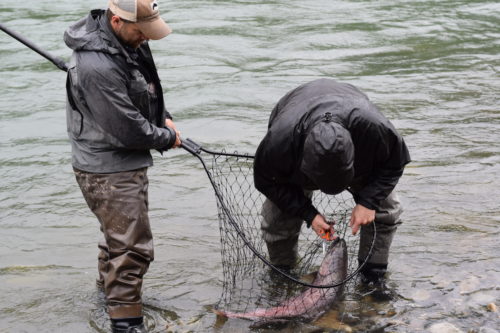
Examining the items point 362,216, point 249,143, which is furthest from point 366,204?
point 249,143

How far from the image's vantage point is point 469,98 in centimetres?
1016

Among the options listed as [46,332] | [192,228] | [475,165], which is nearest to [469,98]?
[475,165]

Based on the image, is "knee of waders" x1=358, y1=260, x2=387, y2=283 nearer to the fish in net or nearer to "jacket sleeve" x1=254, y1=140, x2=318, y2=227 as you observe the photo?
the fish in net

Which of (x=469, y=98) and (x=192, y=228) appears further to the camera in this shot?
(x=469, y=98)

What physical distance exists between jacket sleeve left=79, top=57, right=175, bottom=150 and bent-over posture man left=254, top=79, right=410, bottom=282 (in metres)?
0.70

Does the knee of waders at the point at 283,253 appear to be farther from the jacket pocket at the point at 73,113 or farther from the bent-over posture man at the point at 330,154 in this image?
the jacket pocket at the point at 73,113

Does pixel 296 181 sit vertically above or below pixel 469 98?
above

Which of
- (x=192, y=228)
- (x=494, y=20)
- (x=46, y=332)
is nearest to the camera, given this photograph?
(x=46, y=332)

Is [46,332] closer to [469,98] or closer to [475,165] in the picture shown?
[475,165]

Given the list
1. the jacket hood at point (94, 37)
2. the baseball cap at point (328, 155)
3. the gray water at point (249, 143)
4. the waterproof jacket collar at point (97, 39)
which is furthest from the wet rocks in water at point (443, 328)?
the jacket hood at point (94, 37)

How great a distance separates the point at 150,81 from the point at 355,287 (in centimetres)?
213

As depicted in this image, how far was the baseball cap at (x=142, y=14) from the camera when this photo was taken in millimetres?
4242

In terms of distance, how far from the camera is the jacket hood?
428 centimetres

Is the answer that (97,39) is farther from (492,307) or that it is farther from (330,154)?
(492,307)
